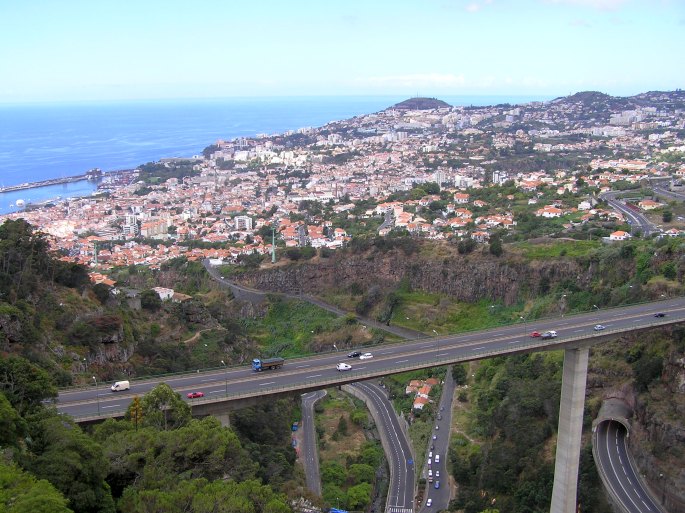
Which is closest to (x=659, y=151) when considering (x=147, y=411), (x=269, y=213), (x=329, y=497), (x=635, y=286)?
(x=269, y=213)

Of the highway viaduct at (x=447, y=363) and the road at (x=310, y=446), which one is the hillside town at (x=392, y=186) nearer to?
the highway viaduct at (x=447, y=363)

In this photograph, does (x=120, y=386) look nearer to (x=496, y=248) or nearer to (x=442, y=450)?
(x=442, y=450)

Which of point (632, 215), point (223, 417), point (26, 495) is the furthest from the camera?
point (632, 215)

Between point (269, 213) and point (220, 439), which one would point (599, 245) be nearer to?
point (220, 439)

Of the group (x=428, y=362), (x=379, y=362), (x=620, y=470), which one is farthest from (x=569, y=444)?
(x=379, y=362)

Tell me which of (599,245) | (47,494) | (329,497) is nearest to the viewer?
(47,494)
